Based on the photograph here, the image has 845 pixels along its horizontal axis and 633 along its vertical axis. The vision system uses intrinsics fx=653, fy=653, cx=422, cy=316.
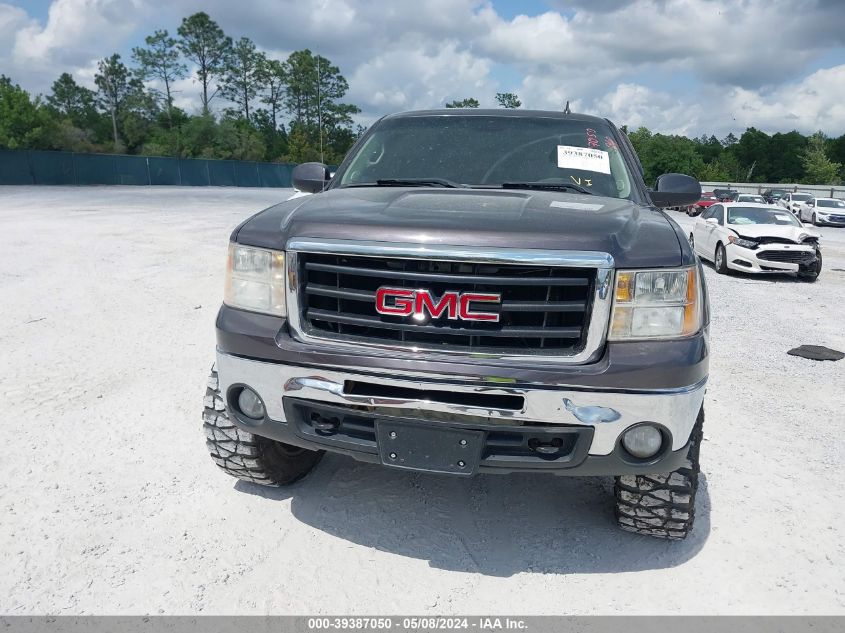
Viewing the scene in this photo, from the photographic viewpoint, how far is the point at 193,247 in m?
10.9

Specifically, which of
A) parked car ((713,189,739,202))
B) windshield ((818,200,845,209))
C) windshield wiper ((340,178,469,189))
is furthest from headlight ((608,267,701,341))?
parked car ((713,189,739,202))

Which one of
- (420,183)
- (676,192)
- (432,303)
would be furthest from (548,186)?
(432,303)

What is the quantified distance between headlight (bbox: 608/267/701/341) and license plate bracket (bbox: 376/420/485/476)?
0.66 m

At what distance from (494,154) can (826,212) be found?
106 feet

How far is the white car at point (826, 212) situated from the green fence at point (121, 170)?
126 ft

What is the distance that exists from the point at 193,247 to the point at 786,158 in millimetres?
112847

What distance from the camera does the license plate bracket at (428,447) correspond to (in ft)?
7.99

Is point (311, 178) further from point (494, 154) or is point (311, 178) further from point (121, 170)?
point (121, 170)

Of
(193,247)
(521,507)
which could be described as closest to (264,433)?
(521,507)

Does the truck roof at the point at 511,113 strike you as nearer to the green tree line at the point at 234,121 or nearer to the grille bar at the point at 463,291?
the grille bar at the point at 463,291

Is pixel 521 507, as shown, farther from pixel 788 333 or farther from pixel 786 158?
pixel 786 158

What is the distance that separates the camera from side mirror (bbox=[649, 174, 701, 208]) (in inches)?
151

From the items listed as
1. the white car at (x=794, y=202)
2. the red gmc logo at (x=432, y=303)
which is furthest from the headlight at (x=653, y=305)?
the white car at (x=794, y=202)

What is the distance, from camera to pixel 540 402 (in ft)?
7.70
